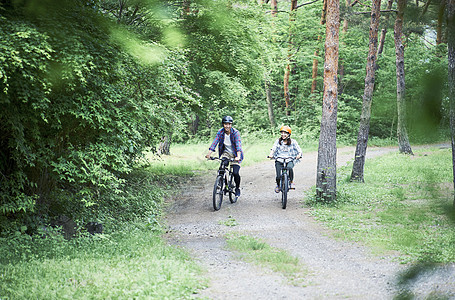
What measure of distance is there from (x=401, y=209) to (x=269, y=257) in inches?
214

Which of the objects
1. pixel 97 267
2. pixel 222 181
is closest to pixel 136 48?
pixel 97 267

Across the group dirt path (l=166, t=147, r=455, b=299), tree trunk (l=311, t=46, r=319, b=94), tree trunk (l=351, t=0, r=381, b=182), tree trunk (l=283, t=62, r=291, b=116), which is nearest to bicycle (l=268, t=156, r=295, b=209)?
dirt path (l=166, t=147, r=455, b=299)

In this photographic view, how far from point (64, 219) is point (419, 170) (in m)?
8.43

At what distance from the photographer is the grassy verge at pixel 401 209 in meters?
1.06

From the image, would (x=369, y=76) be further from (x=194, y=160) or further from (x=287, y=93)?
(x=287, y=93)

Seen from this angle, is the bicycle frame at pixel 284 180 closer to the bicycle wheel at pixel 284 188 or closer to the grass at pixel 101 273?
the bicycle wheel at pixel 284 188

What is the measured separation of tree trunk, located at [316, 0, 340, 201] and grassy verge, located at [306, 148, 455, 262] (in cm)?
52

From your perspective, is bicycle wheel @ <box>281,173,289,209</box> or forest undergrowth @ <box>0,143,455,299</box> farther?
bicycle wheel @ <box>281,173,289,209</box>

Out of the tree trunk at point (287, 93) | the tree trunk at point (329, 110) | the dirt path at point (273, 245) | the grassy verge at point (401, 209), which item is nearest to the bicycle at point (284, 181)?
the dirt path at point (273, 245)

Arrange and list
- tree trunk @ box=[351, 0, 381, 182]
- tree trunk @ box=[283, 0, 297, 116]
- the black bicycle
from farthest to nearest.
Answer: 1. tree trunk @ box=[283, 0, 297, 116]
2. tree trunk @ box=[351, 0, 381, 182]
3. the black bicycle

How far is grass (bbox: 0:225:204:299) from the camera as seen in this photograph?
477 centimetres

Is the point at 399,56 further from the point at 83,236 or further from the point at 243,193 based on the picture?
the point at 83,236

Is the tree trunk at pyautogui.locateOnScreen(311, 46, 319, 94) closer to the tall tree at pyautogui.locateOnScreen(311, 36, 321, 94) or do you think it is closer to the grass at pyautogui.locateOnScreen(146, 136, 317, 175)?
the tall tree at pyautogui.locateOnScreen(311, 36, 321, 94)

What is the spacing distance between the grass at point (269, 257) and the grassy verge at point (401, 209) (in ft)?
3.91
